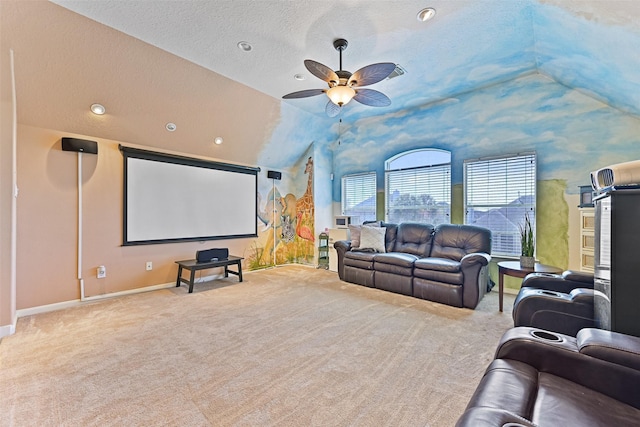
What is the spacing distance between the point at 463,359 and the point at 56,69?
5069 millimetres

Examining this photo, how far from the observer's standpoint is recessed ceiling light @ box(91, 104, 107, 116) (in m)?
3.48

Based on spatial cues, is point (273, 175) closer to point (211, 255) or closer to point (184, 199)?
point (184, 199)

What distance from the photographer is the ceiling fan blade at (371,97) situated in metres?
3.00

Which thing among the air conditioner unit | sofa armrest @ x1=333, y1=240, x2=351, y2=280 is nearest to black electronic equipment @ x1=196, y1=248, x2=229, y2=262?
sofa armrest @ x1=333, y1=240, x2=351, y2=280

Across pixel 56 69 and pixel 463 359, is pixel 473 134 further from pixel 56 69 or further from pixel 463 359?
pixel 56 69

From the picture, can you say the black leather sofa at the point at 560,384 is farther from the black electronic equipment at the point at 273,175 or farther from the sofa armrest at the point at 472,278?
the black electronic equipment at the point at 273,175

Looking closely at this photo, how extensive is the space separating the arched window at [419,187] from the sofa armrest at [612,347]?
3.74m

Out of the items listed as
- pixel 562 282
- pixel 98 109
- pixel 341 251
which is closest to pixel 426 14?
pixel 562 282

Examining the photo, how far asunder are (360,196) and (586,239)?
3.71 meters

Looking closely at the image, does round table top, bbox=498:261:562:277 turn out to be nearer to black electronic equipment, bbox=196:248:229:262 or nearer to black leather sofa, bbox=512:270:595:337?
black leather sofa, bbox=512:270:595:337

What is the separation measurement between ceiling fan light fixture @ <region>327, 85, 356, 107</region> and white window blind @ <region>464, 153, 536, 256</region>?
9.13 ft

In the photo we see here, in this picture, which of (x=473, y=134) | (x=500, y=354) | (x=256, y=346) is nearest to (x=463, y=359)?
(x=500, y=354)

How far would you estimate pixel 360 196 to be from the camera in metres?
6.07

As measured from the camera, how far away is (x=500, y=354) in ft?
4.48
